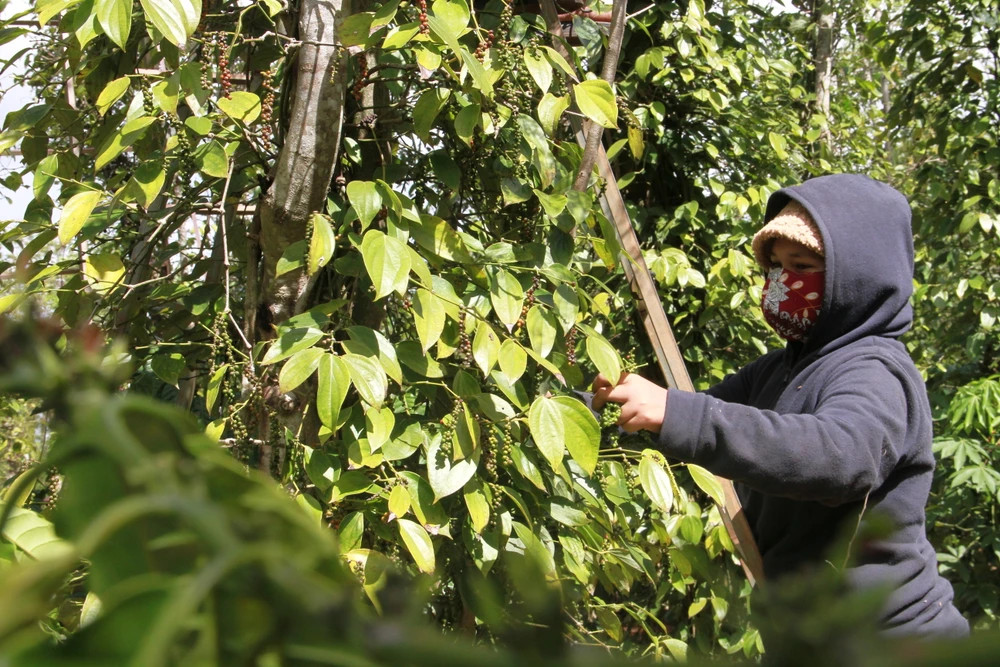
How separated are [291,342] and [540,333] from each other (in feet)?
1.10

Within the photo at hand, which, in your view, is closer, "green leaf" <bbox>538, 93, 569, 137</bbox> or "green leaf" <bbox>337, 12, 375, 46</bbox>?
"green leaf" <bbox>337, 12, 375, 46</bbox>

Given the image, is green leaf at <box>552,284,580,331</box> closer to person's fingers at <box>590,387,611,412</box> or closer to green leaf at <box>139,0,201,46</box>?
person's fingers at <box>590,387,611,412</box>

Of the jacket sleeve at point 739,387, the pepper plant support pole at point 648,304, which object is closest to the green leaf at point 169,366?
the pepper plant support pole at point 648,304

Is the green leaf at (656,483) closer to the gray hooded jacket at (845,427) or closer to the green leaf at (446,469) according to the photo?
the gray hooded jacket at (845,427)

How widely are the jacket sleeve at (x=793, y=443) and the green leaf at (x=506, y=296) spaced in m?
0.24

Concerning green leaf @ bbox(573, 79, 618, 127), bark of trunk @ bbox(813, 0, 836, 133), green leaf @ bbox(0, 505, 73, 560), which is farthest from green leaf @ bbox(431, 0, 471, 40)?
bark of trunk @ bbox(813, 0, 836, 133)

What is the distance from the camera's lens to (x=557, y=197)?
1.39 metres

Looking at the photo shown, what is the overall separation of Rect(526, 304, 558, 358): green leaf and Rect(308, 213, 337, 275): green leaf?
285 millimetres

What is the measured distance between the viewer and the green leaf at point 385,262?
1.16 meters

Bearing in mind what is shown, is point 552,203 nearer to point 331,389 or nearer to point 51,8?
point 331,389

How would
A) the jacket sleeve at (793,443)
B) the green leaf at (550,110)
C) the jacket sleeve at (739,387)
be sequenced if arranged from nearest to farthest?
the jacket sleeve at (793,443) < the green leaf at (550,110) < the jacket sleeve at (739,387)

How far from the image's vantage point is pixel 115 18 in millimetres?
1064

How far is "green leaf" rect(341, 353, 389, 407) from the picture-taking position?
1.15 meters

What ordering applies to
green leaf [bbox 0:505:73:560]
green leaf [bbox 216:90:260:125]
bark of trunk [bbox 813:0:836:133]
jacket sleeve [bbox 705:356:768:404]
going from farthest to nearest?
1. bark of trunk [bbox 813:0:836:133]
2. jacket sleeve [bbox 705:356:768:404]
3. green leaf [bbox 216:90:260:125]
4. green leaf [bbox 0:505:73:560]
